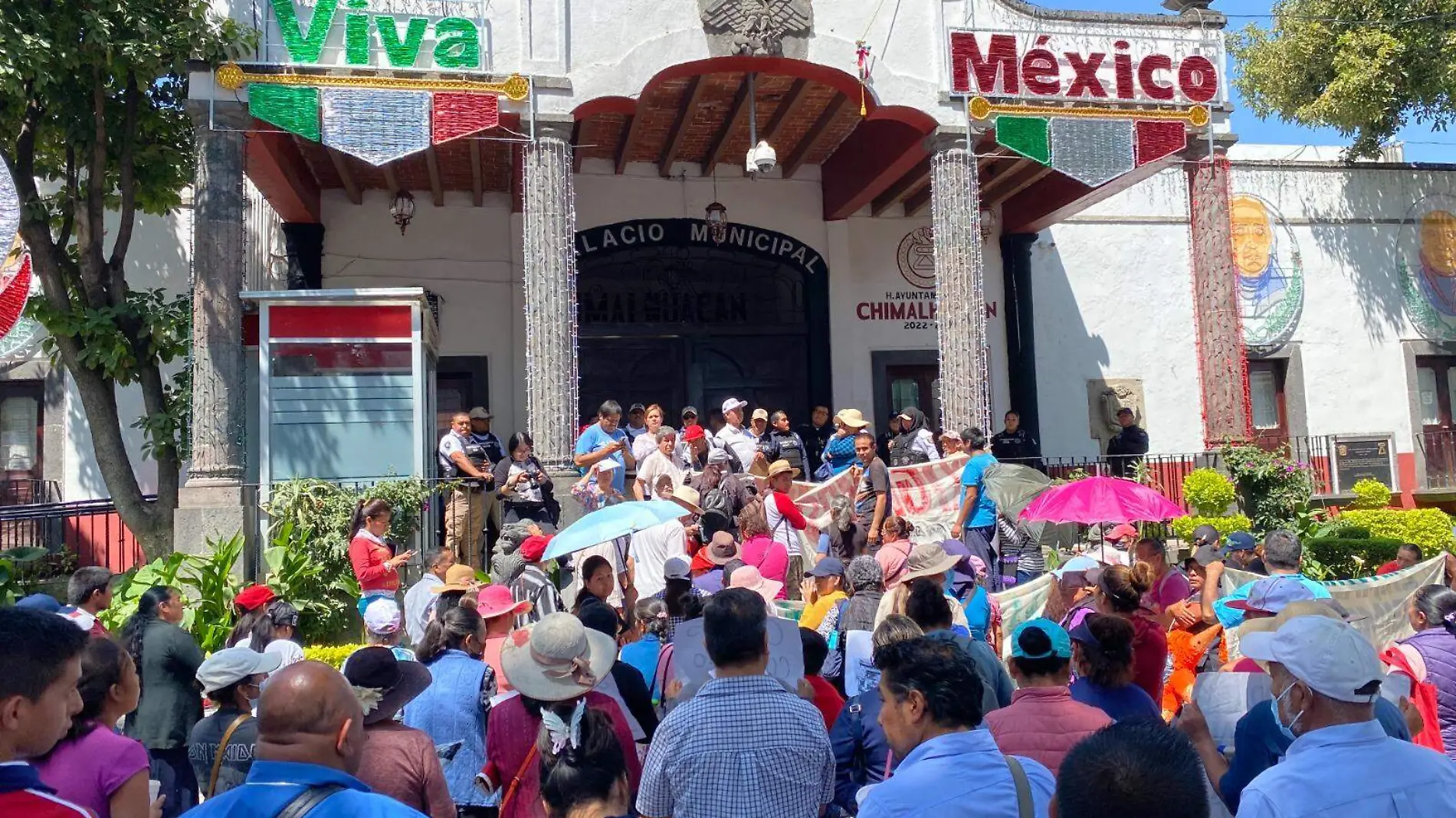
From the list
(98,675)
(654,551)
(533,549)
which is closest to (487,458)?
(654,551)

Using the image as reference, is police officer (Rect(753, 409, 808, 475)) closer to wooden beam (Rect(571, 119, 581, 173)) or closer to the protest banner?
wooden beam (Rect(571, 119, 581, 173))

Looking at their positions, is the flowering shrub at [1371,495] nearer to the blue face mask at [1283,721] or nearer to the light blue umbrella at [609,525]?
the light blue umbrella at [609,525]

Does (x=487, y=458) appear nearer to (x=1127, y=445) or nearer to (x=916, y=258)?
(x=916, y=258)

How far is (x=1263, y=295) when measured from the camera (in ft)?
65.2

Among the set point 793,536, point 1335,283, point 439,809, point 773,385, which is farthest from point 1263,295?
point 439,809

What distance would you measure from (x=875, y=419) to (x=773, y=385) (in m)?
1.68

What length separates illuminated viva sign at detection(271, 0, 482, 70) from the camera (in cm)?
1209

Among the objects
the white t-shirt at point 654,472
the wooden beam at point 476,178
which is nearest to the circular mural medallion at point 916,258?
the wooden beam at point 476,178

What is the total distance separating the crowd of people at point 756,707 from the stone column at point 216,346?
14.6 ft

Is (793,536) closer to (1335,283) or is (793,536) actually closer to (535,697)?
(535,697)

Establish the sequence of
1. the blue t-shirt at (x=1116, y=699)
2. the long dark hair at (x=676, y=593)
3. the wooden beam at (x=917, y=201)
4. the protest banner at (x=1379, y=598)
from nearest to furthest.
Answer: the blue t-shirt at (x=1116, y=699)
the long dark hair at (x=676, y=593)
the protest banner at (x=1379, y=598)
the wooden beam at (x=917, y=201)

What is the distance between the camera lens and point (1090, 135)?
46.1 ft

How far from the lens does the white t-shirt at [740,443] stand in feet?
40.2

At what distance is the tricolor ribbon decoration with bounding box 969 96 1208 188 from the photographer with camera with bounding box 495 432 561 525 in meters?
6.60
